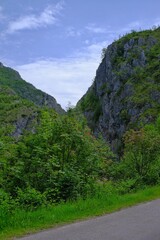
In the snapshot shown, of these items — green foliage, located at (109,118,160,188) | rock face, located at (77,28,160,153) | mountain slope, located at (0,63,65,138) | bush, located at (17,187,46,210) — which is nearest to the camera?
bush, located at (17,187,46,210)

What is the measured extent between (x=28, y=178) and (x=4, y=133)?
112 inches

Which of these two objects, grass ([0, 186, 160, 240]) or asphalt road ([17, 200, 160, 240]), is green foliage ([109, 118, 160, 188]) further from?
asphalt road ([17, 200, 160, 240])

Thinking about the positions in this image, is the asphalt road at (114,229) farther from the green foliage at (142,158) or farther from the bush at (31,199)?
the green foliage at (142,158)

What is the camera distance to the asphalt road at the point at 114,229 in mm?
8305

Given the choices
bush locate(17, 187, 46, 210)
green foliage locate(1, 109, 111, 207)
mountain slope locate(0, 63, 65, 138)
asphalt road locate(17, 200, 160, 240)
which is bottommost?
asphalt road locate(17, 200, 160, 240)

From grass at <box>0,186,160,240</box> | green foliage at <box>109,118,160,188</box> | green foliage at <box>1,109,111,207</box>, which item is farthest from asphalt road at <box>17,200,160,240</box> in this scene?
green foliage at <box>109,118,160,188</box>

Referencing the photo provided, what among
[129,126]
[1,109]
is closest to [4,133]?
[1,109]

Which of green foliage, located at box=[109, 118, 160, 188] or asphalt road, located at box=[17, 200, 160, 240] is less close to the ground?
green foliage, located at box=[109, 118, 160, 188]

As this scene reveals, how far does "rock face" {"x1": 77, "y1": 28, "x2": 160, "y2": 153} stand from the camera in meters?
76.5

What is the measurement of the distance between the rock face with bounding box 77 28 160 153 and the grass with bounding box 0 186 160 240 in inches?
2155

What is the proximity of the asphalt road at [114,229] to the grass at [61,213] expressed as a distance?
476mm

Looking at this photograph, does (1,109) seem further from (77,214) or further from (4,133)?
(77,214)

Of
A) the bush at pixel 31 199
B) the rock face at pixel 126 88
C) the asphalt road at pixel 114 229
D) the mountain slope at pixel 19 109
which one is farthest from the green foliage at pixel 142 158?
the rock face at pixel 126 88

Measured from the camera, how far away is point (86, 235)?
852 centimetres
